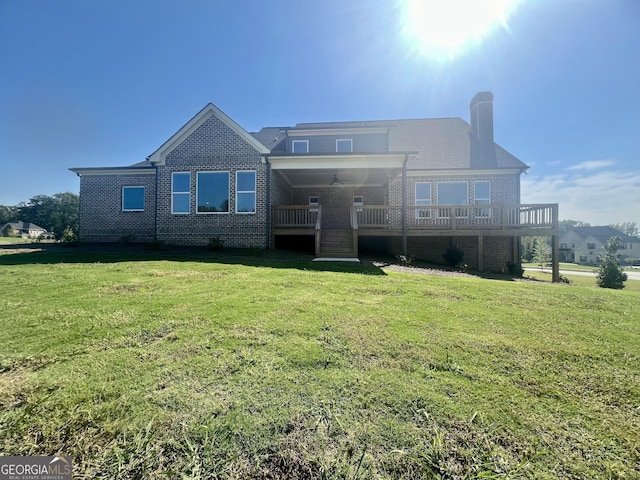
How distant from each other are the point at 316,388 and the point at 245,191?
1149cm

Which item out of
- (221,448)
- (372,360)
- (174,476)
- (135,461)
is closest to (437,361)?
(372,360)

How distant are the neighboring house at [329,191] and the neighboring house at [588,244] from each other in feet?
213

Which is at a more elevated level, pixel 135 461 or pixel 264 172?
pixel 264 172

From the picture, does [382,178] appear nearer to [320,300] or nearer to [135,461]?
[320,300]

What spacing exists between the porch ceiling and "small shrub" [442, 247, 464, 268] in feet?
16.7

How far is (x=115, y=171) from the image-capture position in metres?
14.9

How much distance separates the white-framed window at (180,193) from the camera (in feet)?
42.4

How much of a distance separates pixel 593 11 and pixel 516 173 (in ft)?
24.4

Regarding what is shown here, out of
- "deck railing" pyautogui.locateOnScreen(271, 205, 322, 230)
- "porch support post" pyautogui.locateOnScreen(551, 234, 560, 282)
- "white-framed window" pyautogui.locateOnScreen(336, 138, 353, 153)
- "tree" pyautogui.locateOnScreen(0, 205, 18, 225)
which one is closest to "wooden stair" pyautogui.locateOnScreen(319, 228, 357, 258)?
"deck railing" pyautogui.locateOnScreen(271, 205, 322, 230)

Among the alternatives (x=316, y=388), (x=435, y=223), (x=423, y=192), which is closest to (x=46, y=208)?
(x=423, y=192)

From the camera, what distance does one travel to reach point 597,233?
213 feet

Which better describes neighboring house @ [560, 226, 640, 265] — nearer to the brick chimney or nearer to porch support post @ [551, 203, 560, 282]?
the brick chimney

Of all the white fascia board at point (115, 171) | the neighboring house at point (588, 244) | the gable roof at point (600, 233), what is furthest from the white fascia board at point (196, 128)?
the gable roof at point (600, 233)

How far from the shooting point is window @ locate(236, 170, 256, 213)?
12.7m
